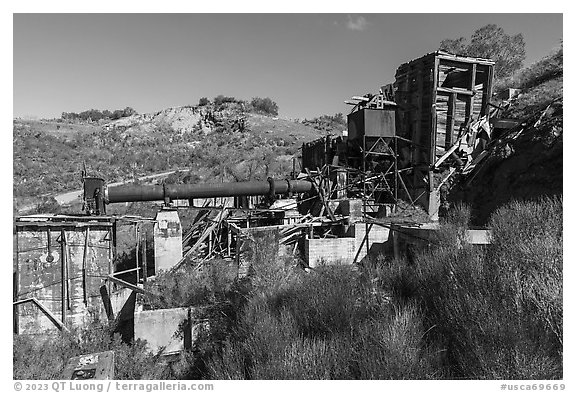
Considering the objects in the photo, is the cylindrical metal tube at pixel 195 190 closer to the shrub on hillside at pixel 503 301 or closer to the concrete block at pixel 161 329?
the concrete block at pixel 161 329

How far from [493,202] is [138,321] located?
44.8ft

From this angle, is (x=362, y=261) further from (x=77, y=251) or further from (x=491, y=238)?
(x=77, y=251)

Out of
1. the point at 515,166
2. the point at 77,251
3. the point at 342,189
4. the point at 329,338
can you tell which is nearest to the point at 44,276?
the point at 77,251

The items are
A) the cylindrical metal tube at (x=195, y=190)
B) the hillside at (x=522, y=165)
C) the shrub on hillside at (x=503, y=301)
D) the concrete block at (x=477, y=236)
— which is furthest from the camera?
the cylindrical metal tube at (x=195, y=190)

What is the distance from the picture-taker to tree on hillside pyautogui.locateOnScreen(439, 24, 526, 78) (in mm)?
29125

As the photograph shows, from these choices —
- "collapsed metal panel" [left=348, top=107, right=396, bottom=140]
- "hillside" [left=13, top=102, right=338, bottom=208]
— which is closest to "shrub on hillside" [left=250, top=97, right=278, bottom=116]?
"hillside" [left=13, top=102, right=338, bottom=208]

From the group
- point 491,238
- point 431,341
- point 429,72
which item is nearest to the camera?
point 431,341

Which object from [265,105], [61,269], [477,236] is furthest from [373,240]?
[265,105]

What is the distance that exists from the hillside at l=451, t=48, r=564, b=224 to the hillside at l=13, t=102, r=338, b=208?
52.5ft

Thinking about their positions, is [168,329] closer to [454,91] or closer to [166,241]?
[166,241]

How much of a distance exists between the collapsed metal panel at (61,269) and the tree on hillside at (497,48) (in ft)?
99.1

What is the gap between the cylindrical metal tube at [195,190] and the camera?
551 inches

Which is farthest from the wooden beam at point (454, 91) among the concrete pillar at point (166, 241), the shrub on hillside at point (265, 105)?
the shrub on hillside at point (265, 105)

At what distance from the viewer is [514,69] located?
29.7 metres
